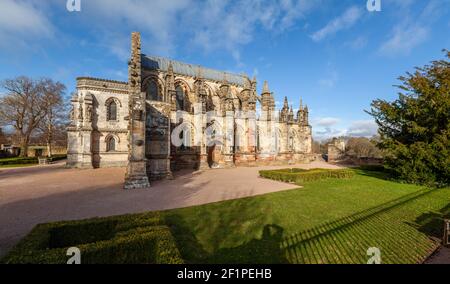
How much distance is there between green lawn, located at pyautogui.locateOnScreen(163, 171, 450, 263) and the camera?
4.80 m

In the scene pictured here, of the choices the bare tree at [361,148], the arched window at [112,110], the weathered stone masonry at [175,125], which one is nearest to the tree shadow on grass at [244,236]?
the weathered stone masonry at [175,125]

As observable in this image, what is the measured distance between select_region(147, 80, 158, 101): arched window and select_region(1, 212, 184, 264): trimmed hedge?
25.5 meters

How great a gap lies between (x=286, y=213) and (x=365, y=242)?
282 centimetres

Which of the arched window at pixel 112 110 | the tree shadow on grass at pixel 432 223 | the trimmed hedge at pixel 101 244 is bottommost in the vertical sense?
the tree shadow on grass at pixel 432 223

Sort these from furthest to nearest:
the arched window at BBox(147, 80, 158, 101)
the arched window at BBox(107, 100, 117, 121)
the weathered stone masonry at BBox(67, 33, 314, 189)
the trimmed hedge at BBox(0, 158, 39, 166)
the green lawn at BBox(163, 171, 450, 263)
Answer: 1. the arched window at BBox(147, 80, 158, 101)
2. the trimmed hedge at BBox(0, 158, 39, 166)
3. the arched window at BBox(107, 100, 117, 121)
4. the weathered stone masonry at BBox(67, 33, 314, 189)
5. the green lawn at BBox(163, 171, 450, 263)

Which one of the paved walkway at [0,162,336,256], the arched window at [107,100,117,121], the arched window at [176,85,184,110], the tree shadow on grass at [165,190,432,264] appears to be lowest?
the paved walkway at [0,162,336,256]

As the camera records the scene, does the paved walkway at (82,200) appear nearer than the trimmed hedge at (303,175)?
Yes

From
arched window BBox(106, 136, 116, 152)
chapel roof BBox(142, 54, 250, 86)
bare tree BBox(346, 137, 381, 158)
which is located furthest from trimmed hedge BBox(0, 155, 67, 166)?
bare tree BBox(346, 137, 381, 158)

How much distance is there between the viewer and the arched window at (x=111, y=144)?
25.4m

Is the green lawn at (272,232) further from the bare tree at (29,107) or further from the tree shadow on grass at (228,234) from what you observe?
the bare tree at (29,107)

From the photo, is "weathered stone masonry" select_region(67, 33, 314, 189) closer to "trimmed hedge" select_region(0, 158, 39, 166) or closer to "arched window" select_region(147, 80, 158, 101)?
"arched window" select_region(147, 80, 158, 101)

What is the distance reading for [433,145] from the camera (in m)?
13.6

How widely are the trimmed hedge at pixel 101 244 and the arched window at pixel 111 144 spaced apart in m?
22.8
